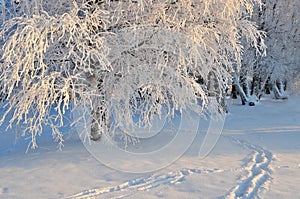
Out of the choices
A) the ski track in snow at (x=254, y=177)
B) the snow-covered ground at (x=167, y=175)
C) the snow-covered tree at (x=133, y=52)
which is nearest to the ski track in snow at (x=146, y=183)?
the snow-covered ground at (x=167, y=175)

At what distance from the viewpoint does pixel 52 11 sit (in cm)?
674

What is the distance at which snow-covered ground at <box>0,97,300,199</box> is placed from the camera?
471cm

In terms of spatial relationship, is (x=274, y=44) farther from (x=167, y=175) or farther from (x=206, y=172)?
(x=167, y=175)

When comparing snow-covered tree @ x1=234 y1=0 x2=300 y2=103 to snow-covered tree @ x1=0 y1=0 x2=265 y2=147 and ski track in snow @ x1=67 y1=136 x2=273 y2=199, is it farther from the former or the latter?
ski track in snow @ x1=67 y1=136 x2=273 y2=199

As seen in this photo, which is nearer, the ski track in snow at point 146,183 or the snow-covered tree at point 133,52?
the ski track in snow at point 146,183

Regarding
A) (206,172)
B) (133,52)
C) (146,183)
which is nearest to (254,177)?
(206,172)

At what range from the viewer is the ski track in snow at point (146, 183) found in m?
4.71

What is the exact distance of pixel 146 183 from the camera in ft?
16.6

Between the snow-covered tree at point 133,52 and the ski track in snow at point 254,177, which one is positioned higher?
the snow-covered tree at point 133,52

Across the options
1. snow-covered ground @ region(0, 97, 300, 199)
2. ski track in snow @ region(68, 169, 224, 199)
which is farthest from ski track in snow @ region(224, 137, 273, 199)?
ski track in snow @ region(68, 169, 224, 199)

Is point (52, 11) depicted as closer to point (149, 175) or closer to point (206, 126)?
point (149, 175)

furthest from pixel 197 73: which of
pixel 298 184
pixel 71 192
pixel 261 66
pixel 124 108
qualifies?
pixel 261 66

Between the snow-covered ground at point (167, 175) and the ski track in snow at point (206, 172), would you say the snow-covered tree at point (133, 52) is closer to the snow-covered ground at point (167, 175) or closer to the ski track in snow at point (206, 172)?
the snow-covered ground at point (167, 175)

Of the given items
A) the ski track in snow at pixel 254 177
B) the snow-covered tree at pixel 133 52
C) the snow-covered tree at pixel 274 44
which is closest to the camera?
the ski track in snow at pixel 254 177
